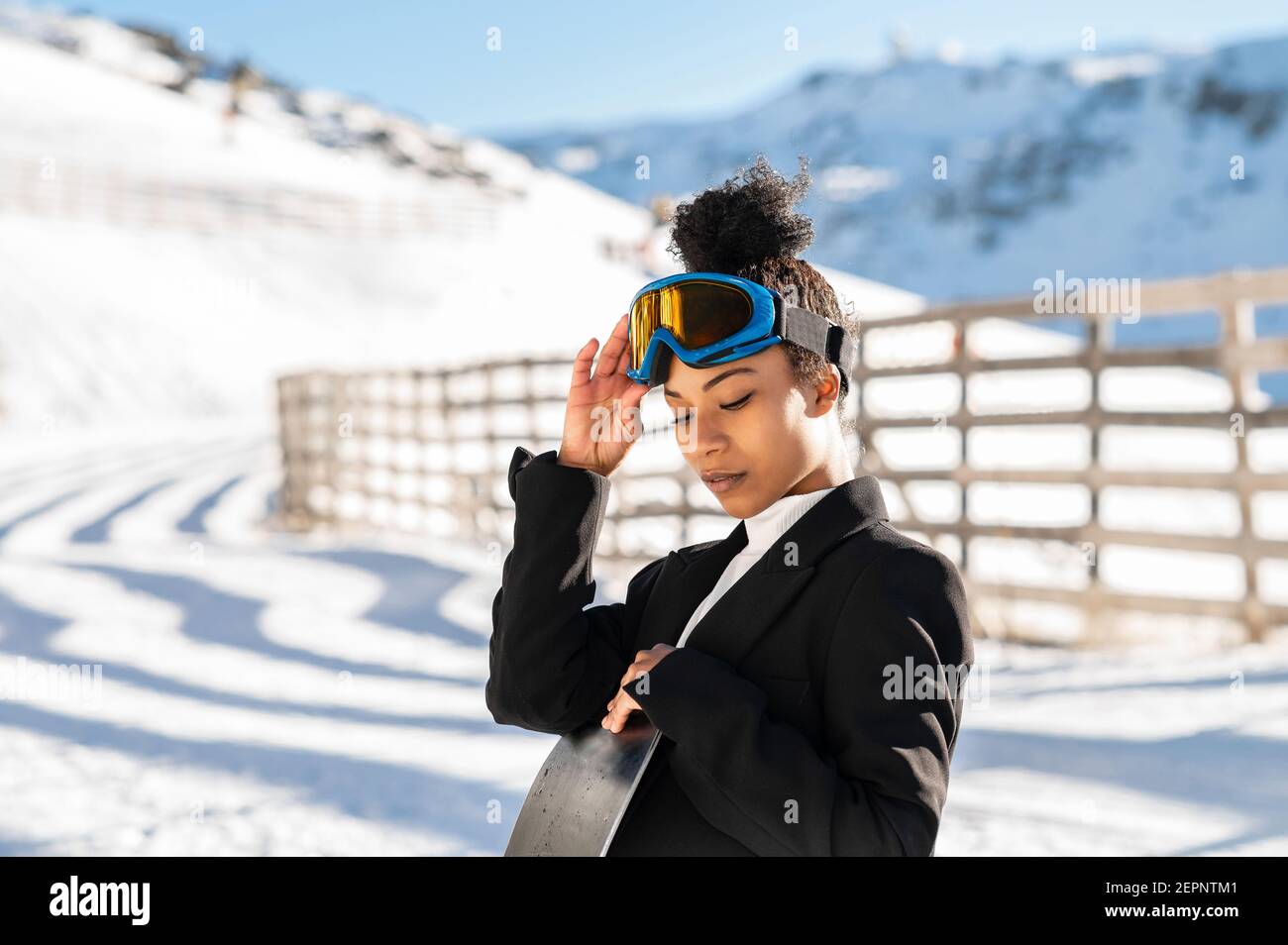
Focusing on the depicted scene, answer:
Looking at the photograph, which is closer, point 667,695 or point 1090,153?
point 667,695

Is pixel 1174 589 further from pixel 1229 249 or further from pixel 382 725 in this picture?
pixel 1229 249

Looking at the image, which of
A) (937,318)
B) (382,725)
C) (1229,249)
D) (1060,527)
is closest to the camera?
(382,725)

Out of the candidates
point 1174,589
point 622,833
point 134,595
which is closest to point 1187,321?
point 1174,589

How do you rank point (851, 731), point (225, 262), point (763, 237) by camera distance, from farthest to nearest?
point (225, 262), point (763, 237), point (851, 731)

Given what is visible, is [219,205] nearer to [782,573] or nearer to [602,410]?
[602,410]

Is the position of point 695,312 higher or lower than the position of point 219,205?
lower

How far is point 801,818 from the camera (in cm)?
111

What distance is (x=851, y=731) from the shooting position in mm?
1146

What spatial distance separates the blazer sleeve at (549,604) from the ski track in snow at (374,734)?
1881mm

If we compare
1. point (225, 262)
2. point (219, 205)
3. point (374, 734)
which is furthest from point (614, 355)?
point (219, 205)

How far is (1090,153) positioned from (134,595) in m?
68.1

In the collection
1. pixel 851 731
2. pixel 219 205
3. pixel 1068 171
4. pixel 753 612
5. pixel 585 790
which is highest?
pixel 1068 171

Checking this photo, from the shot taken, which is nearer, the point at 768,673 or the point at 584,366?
the point at 768,673

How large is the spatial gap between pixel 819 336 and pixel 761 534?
0.24m
